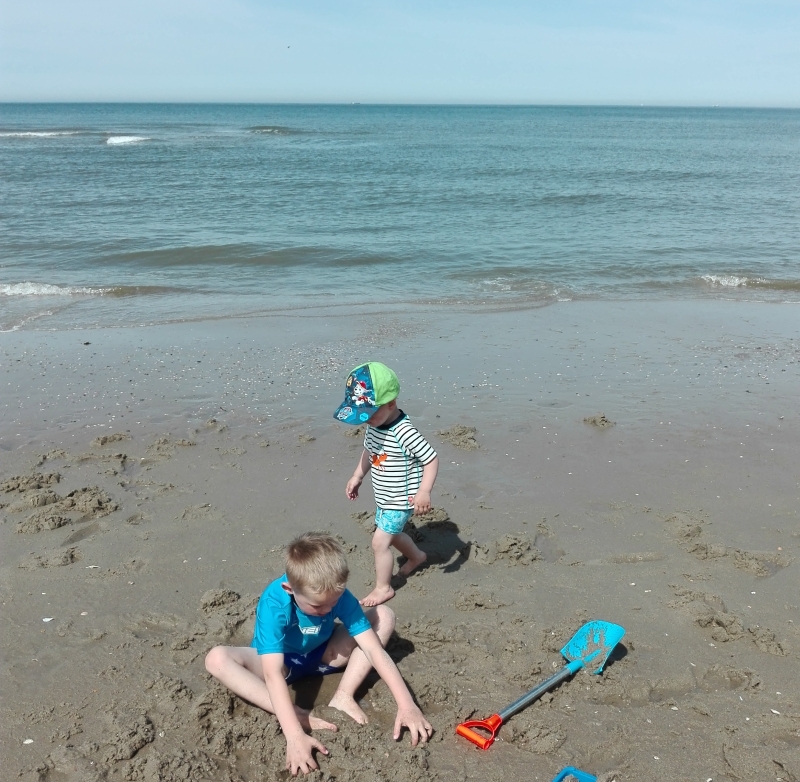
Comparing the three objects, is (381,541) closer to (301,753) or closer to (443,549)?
(443,549)

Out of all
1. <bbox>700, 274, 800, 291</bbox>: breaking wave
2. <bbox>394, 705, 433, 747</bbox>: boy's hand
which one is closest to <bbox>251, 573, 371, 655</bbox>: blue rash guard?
<bbox>394, 705, 433, 747</bbox>: boy's hand

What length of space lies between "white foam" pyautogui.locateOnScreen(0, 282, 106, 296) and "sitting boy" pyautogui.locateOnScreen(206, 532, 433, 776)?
29.7ft

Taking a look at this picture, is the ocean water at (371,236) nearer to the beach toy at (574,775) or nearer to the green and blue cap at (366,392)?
the green and blue cap at (366,392)

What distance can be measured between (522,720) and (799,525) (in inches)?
98.6

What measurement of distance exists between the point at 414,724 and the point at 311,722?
16.1 inches

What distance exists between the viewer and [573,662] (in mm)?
3232

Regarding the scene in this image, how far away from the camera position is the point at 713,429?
5902mm

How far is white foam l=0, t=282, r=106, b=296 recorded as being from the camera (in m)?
10.8

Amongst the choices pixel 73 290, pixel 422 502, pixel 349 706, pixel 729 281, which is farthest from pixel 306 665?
pixel 729 281

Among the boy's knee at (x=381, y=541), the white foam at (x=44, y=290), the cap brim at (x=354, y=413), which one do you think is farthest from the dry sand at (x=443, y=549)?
the white foam at (x=44, y=290)

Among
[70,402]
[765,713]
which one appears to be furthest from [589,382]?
[70,402]

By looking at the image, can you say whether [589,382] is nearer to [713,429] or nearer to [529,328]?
[713,429]

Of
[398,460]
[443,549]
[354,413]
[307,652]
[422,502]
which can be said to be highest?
[354,413]

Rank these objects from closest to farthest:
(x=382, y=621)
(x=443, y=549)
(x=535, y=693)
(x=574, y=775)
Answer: (x=574, y=775), (x=535, y=693), (x=382, y=621), (x=443, y=549)
